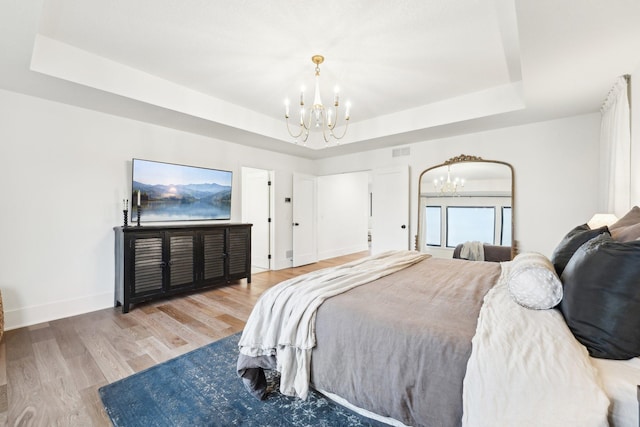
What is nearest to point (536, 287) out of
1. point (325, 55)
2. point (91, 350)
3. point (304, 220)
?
point (325, 55)

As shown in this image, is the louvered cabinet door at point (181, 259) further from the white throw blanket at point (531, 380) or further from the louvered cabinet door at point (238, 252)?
the white throw blanket at point (531, 380)

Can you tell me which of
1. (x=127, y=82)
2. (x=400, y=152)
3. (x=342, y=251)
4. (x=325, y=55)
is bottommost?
(x=342, y=251)

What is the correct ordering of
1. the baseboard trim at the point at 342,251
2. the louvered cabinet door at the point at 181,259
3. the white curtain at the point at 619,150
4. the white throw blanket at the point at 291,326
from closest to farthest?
the white throw blanket at the point at 291,326 < the white curtain at the point at 619,150 < the louvered cabinet door at the point at 181,259 < the baseboard trim at the point at 342,251

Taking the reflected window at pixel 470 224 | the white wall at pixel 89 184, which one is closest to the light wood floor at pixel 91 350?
the white wall at pixel 89 184

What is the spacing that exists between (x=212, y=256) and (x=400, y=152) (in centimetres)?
371

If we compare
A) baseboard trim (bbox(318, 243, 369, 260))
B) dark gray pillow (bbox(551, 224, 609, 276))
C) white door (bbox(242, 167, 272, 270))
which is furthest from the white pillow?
baseboard trim (bbox(318, 243, 369, 260))

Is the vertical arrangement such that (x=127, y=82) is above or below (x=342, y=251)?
above

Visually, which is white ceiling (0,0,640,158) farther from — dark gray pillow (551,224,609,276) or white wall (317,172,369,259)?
white wall (317,172,369,259)

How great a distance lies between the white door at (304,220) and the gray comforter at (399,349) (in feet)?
14.1

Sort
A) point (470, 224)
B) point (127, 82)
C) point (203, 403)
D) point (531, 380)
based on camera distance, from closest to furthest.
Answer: point (531, 380), point (203, 403), point (127, 82), point (470, 224)

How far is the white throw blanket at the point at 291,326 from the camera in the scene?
5.30ft

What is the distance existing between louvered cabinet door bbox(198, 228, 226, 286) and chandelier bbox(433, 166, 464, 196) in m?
3.57

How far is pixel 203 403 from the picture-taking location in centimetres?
181

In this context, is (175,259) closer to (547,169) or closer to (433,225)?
(433,225)
